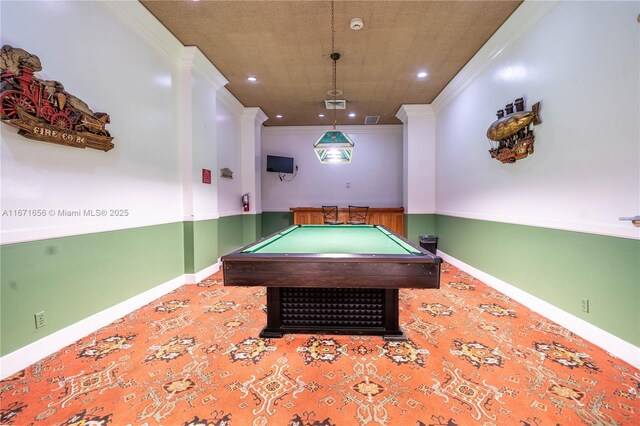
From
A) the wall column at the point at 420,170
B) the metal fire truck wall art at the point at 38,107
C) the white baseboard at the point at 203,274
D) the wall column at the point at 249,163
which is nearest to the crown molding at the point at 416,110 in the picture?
the wall column at the point at 420,170

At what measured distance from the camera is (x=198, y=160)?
13.9 ft

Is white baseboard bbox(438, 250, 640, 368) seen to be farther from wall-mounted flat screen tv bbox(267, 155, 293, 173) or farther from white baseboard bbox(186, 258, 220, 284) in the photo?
wall-mounted flat screen tv bbox(267, 155, 293, 173)

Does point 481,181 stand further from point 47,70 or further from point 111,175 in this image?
point 47,70

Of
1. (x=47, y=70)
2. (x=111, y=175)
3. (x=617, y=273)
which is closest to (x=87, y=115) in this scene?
(x=47, y=70)

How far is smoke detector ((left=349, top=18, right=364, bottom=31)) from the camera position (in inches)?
129

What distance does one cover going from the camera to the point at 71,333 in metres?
2.44

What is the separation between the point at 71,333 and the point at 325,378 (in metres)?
2.27

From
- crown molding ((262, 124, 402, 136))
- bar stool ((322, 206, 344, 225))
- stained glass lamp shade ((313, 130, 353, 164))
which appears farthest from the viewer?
crown molding ((262, 124, 402, 136))

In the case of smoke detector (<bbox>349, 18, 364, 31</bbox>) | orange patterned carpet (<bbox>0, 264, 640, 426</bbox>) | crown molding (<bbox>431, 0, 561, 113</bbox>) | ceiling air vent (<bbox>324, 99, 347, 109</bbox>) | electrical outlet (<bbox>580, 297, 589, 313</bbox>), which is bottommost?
orange patterned carpet (<bbox>0, 264, 640, 426</bbox>)

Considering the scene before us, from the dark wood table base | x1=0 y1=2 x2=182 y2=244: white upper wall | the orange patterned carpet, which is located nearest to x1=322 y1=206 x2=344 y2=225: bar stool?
x1=0 y1=2 x2=182 y2=244: white upper wall

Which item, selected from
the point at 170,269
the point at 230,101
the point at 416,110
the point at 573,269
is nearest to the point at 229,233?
the point at 170,269

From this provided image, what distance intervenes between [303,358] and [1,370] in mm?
2108

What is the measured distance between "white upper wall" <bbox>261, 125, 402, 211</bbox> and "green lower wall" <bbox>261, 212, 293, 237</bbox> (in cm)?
18

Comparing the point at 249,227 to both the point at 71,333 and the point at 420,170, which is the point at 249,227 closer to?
the point at 420,170
